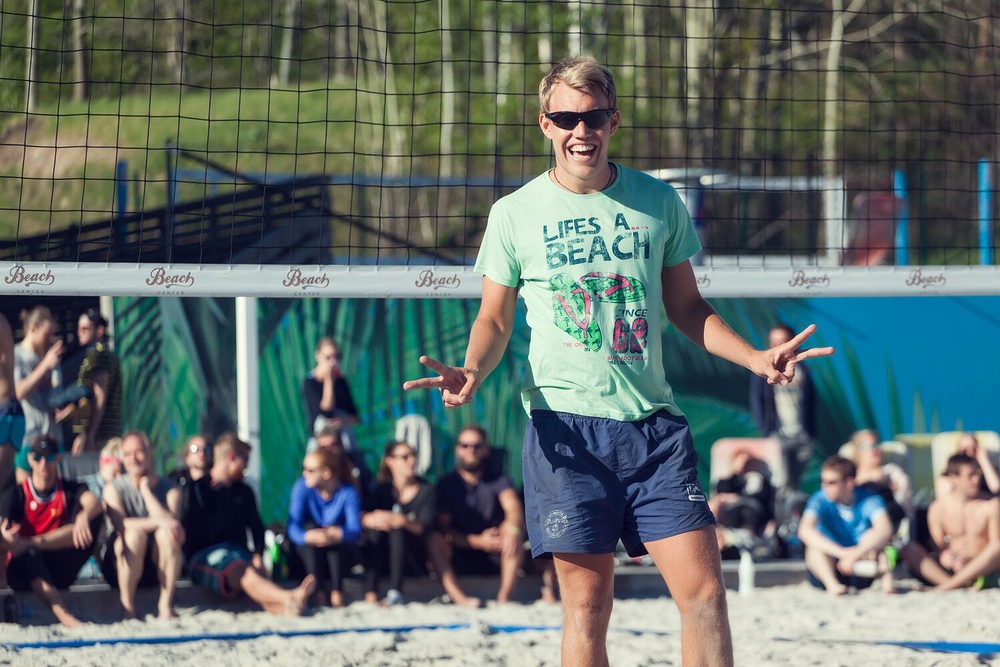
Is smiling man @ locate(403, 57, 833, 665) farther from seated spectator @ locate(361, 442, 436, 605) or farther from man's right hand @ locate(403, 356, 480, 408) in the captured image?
seated spectator @ locate(361, 442, 436, 605)

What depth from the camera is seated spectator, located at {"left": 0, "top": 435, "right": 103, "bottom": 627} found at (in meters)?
5.59

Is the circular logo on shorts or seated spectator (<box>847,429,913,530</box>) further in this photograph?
seated spectator (<box>847,429,913,530</box>)

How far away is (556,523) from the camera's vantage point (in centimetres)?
271

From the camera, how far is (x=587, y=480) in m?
2.72

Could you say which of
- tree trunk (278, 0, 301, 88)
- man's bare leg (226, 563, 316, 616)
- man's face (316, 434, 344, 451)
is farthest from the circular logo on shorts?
tree trunk (278, 0, 301, 88)

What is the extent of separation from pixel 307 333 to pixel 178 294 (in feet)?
9.96

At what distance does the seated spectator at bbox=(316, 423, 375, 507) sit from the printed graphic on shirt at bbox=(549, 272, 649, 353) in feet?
12.0

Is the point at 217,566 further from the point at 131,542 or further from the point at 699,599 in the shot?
the point at 699,599

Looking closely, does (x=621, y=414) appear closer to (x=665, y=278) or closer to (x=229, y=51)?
(x=665, y=278)

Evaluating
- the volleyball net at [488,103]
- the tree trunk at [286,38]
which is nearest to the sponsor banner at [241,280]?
the volleyball net at [488,103]

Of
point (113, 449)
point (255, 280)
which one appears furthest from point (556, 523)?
point (113, 449)

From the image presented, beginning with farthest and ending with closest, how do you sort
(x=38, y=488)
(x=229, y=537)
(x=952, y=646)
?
(x=229, y=537), (x=38, y=488), (x=952, y=646)

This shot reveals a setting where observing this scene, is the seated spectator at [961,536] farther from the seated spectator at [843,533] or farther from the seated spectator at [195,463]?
the seated spectator at [195,463]

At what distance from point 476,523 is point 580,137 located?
3.89 metres
